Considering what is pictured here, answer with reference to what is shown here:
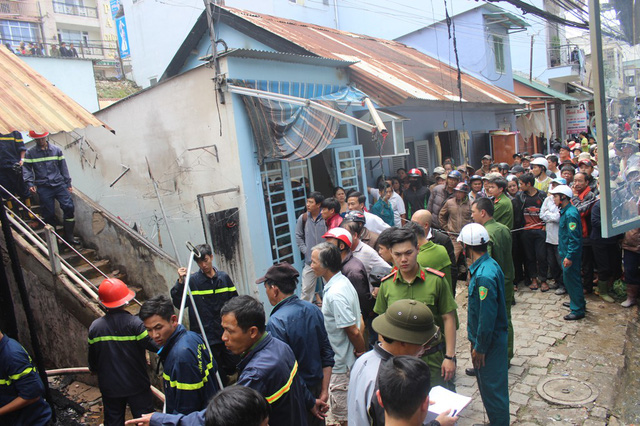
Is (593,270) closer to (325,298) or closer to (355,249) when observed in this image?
(355,249)

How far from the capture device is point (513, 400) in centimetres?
468

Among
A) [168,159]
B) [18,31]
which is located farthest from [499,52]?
[18,31]

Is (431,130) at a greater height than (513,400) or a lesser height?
greater

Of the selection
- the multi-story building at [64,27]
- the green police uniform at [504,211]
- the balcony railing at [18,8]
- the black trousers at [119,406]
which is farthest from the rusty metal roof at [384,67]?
the balcony railing at [18,8]

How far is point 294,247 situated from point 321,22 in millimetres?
18864

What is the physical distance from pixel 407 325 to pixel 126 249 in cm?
580

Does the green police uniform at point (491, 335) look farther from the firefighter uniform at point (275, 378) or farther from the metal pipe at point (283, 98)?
the metal pipe at point (283, 98)

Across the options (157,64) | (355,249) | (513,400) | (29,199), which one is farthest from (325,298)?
(157,64)

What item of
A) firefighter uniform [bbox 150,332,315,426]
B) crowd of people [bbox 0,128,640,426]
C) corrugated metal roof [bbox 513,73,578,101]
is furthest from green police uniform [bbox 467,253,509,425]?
corrugated metal roof [bbox 513,73,578,101]

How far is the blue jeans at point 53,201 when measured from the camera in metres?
7.20

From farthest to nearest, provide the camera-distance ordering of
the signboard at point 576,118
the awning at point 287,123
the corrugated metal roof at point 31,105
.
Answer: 1. the signboard at point 576,118
2. the awning at point 287,123
3. the corrugated metal roof at point 31,105

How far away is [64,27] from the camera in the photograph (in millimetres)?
30750

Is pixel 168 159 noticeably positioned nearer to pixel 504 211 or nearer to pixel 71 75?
pixel 504 211

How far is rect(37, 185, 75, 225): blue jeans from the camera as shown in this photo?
720cm
